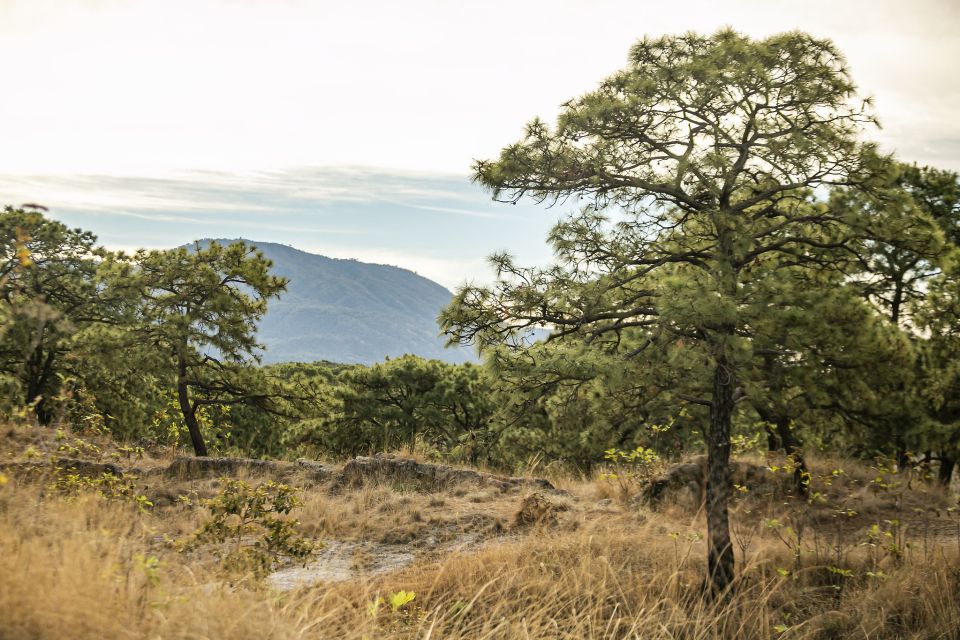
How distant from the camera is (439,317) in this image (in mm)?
7129

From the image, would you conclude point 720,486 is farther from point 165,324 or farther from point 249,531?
point 165,324

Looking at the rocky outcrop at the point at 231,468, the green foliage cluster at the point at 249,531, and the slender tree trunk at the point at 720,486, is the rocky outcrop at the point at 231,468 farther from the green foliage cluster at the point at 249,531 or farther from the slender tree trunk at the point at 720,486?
the slender tree trunk at the point at 720,486

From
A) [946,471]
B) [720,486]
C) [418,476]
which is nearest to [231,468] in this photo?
[418,476]

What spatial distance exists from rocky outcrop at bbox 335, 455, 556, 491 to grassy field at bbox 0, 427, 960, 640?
0.11 m

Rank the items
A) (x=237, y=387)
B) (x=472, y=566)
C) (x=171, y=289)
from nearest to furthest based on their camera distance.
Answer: (x=472, y=566) < (x=171, y=289) < (x=237, y=387)

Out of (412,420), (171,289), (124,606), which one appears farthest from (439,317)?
(412,420)

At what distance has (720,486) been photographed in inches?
268

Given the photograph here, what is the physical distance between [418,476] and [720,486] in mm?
5723

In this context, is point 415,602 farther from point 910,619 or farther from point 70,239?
point 70,239

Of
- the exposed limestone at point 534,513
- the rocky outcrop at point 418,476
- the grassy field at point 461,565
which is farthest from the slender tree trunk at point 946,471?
the exposed limestone at point 534,513

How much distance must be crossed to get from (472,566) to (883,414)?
7.45m

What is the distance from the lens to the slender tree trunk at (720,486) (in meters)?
6.61

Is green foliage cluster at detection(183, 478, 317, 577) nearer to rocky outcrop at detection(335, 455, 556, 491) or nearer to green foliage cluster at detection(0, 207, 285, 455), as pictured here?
rocky outcrop at detection(335, 455, 556, 491)

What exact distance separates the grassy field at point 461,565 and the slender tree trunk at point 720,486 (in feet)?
0.70
